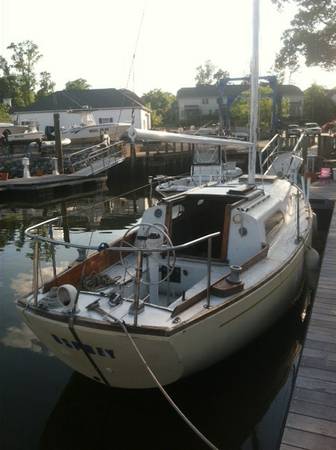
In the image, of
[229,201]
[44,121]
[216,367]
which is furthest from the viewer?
[44,121]

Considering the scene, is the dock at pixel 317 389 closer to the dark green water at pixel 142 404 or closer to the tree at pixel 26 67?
the dark green water at pixel 142 404

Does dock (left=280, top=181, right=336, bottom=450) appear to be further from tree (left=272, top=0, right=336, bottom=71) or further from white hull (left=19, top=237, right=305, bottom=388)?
tree (left=272, top=0, right=336, bottom=71)

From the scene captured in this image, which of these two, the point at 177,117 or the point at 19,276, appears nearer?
the point at 19,276

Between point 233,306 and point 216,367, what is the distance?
1.30 metres

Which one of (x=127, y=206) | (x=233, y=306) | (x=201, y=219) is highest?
(x=201, y=219)

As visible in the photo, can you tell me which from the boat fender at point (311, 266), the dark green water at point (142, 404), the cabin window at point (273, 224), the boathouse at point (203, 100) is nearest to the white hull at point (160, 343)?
the dark green water at point (142, 404)

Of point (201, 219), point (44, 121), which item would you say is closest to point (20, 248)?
point (201, 219)

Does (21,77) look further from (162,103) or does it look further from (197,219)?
(197,219)

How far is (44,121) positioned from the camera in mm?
48406

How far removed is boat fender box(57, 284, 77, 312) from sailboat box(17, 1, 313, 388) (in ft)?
0.04

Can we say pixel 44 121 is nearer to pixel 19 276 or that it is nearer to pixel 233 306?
pixel 19 276

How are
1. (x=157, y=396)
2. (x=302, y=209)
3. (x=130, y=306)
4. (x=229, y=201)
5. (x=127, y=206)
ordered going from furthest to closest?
(x=127, y=206) < (x=302, y=209) < (x=229, y=201) < (x=157, y=396) < (x=130, y=306)

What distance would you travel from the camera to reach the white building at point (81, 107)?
47.1m

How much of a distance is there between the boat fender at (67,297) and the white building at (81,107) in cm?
4190
